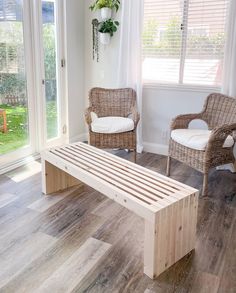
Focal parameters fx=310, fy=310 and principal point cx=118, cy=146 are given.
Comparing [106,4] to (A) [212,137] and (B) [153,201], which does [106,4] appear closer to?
(A) [212,137]

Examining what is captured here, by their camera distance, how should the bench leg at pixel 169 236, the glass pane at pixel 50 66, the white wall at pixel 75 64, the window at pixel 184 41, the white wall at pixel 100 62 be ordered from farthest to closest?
the white wall at pixel 100 62 → the white wall at pixel 75 64 → the glass pane at pixel 50 66 → the window at pixel 184 41 → the bench leg at pixel 169 236

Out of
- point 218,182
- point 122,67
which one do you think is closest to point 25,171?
point 122,67

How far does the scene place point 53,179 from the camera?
287 centimetres

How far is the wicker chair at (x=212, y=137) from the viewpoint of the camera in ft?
9.29

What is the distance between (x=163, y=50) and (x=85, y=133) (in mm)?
1637

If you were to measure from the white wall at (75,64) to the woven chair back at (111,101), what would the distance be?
48cm

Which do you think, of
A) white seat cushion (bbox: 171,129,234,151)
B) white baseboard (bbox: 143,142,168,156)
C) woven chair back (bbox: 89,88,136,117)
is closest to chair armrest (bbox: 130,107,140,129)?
woven chair back (bbox: 89,88,136,117)

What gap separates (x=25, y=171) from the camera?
3.39m

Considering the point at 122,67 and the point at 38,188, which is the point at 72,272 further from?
the point at 122,67

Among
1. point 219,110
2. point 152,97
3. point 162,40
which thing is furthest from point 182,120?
point 162,40

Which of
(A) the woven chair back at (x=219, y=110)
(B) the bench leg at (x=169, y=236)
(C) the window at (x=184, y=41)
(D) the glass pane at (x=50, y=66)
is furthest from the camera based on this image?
(D) the glass pane at (x=50, y=66)

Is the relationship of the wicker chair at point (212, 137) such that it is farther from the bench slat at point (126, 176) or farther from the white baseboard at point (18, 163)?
the white baseboard at point (18, 163)

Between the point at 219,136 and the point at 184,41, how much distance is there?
4.47 feet

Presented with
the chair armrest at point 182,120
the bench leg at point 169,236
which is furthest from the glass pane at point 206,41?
the bench leg at point 169,236
